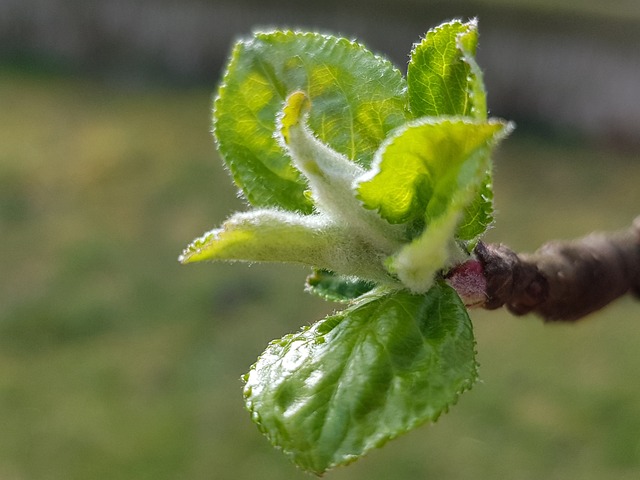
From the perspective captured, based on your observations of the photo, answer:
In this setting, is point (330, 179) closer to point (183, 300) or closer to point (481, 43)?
point (183, 300)

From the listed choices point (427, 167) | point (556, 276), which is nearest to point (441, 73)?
point (427, 167)

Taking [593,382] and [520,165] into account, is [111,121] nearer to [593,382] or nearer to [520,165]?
[520,165]

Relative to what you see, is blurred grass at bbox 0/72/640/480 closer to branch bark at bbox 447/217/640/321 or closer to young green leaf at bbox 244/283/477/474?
branch bark at bbox 447/217/640/321

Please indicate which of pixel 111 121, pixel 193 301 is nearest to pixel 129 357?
pixel 193 301

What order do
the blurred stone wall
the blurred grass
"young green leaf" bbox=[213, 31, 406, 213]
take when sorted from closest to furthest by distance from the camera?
"young green leaf" bbox=[213, 31, 406, 213] → the blurred grass → the blurred stone wall

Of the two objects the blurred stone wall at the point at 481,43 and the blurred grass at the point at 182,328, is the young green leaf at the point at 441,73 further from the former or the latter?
the blurred stone wall at the point at 481,43

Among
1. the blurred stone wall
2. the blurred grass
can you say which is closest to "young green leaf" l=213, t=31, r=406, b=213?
the blurred grass
